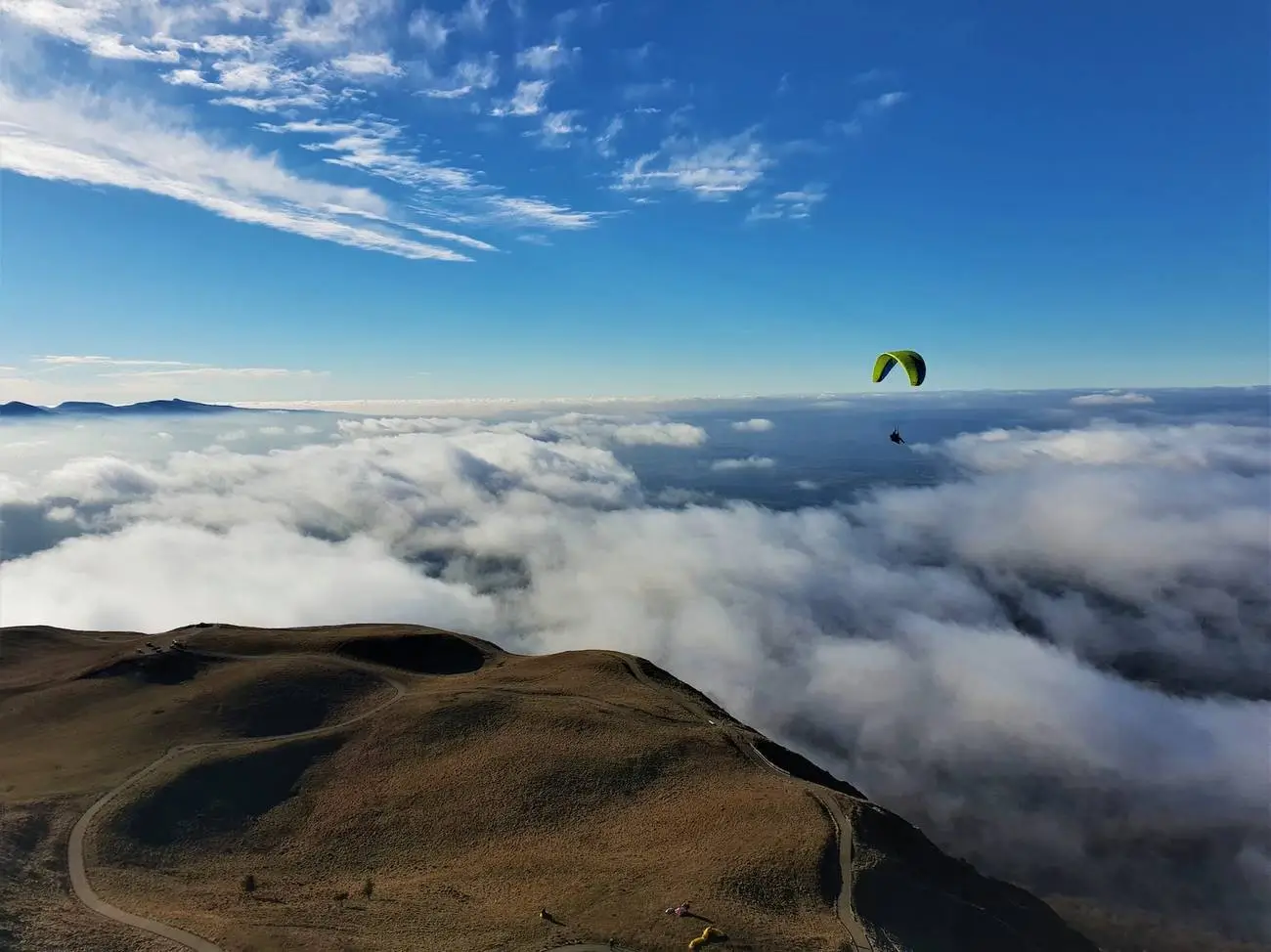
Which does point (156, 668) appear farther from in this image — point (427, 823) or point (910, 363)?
point (910, 363)

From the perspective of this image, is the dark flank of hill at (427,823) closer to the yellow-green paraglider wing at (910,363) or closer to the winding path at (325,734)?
the winding path at (325,734)

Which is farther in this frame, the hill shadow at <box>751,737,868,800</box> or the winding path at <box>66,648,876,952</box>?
the hill shadow at <box>751,737,868,800</box>

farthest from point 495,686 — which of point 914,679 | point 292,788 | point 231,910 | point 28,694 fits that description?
point 914,679

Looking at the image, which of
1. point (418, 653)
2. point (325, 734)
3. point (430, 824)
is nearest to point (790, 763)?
point (430, 824)

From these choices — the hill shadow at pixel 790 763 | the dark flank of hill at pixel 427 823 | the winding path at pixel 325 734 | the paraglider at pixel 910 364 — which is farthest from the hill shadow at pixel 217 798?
the paraglider at pixel 910 364

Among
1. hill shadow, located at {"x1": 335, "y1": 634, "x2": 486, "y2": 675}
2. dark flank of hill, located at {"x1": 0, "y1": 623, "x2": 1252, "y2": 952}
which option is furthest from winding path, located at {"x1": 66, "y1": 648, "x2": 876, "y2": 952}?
hill shadow, located at {"x1": 335, "y1": 634, "x2": 486, "y2": 675}

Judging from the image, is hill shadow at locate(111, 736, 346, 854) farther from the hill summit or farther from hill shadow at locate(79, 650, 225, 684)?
hill shadow at locate(79, 650, 225, 684)

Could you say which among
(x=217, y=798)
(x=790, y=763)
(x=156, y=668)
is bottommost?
(x=790, y=763)
